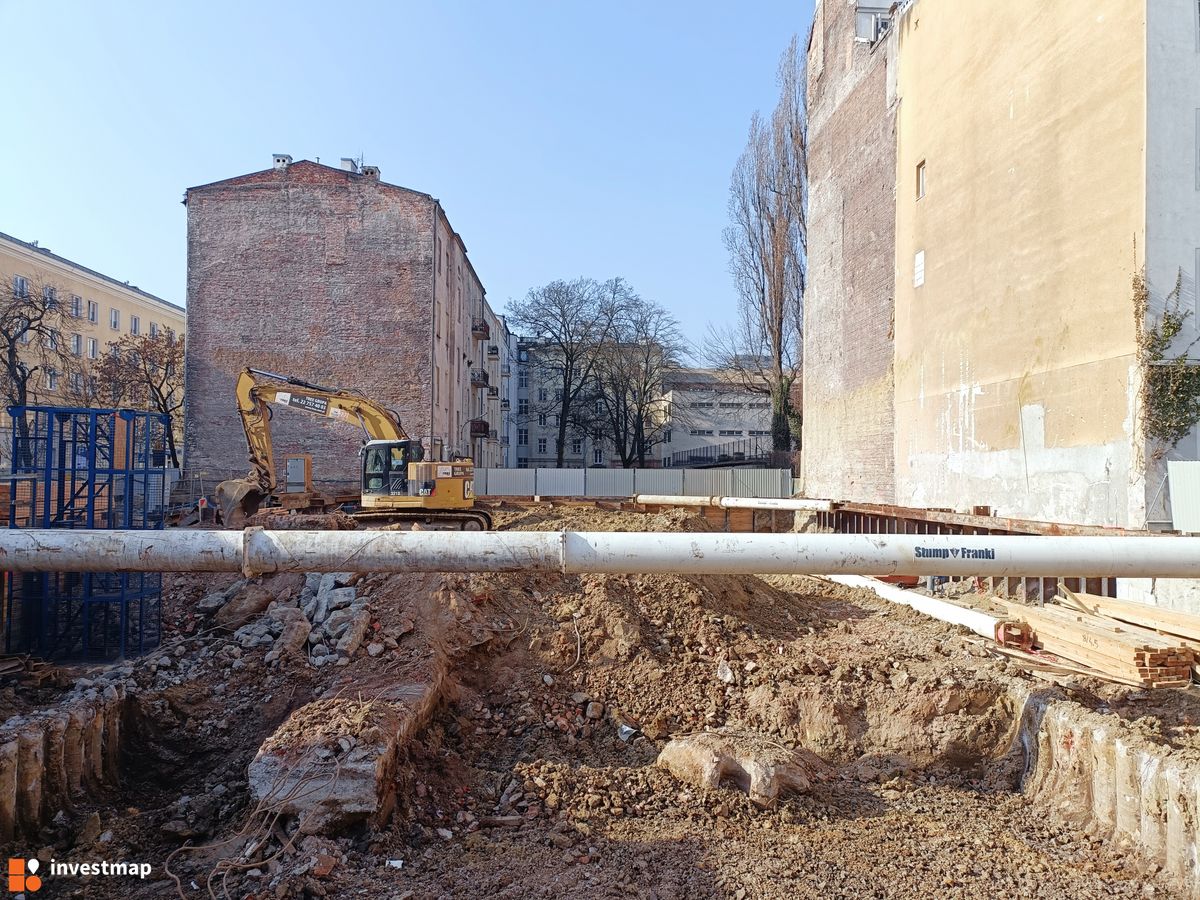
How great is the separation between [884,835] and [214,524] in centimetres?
1704

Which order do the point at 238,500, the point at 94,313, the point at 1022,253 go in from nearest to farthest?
the point at 1022,253 < the point at 238,500 < the point at 94,313

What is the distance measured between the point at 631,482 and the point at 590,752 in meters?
26.8

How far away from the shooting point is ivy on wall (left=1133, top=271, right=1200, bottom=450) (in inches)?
479

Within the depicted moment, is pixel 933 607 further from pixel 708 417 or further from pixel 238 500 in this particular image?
pixel 708 417

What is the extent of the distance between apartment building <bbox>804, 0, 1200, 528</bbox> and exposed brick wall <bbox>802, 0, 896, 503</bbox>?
10 centimetres

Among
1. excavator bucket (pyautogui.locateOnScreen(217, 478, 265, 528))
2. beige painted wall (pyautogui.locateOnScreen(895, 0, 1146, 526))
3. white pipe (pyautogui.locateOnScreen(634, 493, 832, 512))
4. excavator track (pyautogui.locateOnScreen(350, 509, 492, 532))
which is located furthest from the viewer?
white pipe (pyautogui.locateOnScreen(634, 493, 832, 512))

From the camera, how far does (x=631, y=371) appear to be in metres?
47.8

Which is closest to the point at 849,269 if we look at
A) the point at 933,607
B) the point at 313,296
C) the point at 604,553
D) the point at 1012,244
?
the point at 1012,244

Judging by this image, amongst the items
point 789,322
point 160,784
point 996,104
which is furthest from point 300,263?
point 160,784

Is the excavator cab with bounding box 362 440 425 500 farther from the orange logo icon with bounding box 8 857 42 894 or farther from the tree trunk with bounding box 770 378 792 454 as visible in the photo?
the tree trunk with bounding box 770 378 792 454

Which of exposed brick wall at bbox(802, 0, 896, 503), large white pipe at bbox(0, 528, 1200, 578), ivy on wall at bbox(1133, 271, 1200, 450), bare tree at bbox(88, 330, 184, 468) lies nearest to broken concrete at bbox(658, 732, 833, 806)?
large white pipe at bbox(0, 528, 1200, 578)

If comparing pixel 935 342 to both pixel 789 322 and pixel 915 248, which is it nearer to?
pixel 915 248

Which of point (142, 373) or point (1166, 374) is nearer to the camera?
point (1166, 374)

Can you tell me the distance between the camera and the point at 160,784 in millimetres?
7062
